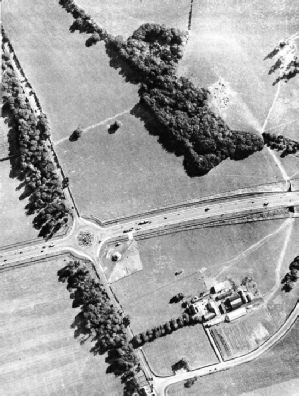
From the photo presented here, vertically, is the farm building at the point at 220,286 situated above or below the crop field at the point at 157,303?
above

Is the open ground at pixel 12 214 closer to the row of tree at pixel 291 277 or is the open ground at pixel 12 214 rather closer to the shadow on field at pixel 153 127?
the shadow on field at pixel 153 127

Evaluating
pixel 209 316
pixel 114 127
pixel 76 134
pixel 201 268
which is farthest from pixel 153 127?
pixel 209 316

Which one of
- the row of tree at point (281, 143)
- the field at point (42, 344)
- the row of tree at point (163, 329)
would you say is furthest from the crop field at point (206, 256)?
the row of tree at point (281, 143)

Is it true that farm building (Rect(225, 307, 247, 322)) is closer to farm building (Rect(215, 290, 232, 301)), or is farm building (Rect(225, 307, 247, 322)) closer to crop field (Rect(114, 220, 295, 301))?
farm building (Rect(215, 290, 232, 301))

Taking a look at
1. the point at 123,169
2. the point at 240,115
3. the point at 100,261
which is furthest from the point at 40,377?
the point at 240,115

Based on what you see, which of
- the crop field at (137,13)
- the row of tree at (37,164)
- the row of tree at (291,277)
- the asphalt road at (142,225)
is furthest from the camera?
the crop field at (137,13)

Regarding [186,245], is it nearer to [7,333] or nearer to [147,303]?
[147,303]
